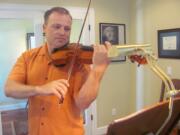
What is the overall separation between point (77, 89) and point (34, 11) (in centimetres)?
237

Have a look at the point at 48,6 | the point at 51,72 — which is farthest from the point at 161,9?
the point at 51,72

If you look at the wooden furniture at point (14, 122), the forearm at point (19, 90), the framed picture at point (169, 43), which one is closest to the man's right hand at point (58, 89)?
the forearm at point (19, 90)

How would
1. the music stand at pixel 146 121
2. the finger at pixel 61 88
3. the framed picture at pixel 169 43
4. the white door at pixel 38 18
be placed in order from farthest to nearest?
1. the framed picture at pixel 169 43
2. the white door at pixel 38 18
3. the finger at pixel 61 88
4. the music stand at pixel 146 121

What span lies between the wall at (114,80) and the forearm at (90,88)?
2728 millimetres

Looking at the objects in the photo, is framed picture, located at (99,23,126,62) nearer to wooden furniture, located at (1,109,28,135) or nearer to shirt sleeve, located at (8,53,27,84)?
wooden furniture, located at (1,109,28,135)

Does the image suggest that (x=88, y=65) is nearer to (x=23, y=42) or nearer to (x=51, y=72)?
(x=51, y=72)

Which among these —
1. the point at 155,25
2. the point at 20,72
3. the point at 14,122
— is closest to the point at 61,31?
the point at 20,72

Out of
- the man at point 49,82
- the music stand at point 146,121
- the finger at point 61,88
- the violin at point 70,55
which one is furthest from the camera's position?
the violin at point 70,55

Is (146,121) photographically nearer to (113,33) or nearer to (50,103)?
(50,103)

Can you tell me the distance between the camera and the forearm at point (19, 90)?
A: 1.24 meters

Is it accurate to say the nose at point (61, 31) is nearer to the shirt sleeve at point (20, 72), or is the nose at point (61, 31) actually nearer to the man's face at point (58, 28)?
the man's face at point (58, 28)

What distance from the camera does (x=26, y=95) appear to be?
128 centimetres

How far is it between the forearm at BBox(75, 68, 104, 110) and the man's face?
0.29m

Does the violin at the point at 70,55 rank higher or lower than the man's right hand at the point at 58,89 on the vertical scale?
higher
